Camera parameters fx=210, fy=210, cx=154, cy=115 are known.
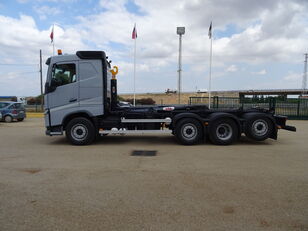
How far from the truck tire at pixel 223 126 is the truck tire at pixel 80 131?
4.01m

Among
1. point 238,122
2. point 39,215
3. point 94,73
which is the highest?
point 94,73

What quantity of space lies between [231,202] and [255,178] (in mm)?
1238

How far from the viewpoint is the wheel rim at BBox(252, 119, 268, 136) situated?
7.12 metres

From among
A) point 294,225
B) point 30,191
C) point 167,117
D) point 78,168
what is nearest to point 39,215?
point 30,191

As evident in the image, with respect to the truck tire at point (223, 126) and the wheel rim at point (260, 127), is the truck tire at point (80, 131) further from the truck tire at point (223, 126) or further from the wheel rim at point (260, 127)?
the wheel rim at point (260, 127)

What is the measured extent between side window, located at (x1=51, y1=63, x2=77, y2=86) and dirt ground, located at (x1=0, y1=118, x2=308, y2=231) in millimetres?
2271

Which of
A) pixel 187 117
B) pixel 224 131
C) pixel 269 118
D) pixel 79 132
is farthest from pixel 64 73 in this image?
pixel 269 118

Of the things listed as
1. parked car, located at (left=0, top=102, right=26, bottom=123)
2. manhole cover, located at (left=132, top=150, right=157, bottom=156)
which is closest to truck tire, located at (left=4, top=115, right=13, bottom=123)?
parked car, located at (left=0, top=102, right=26, bottom=123)

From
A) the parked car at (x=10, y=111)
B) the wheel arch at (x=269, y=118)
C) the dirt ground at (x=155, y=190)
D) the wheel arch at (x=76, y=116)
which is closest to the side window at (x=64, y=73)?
the wheel arch at (x=76, y=116)

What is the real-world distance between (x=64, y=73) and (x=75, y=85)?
53cm

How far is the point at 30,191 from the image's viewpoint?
3.59 metres

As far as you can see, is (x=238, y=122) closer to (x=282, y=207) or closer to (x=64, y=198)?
(x=282, y=207)

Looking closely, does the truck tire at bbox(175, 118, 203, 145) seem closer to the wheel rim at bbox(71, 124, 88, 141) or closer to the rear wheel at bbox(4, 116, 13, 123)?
the wheel rim at bbox(71, 124, 88, 141)

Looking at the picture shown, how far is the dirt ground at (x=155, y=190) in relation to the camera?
2715 millimetres
